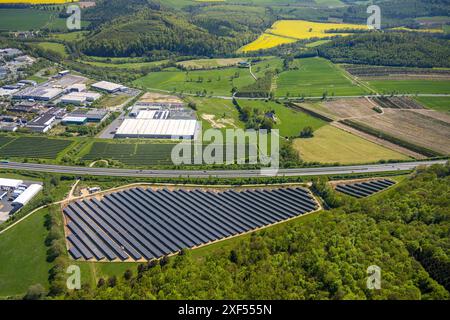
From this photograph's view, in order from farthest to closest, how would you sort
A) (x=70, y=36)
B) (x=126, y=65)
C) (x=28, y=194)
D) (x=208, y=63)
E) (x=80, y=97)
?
(x=70, y=36) → (x=208, y=63) → (x=126, y=65) → (x=80, y=97) → (x=28, y=194)

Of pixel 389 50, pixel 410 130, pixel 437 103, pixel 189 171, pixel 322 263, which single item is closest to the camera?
pixel 322 263

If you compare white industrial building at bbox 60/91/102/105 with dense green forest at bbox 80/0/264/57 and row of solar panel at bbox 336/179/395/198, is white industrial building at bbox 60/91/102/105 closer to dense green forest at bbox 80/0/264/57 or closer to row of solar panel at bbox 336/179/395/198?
dense green forest at bbox 80/0/264/57

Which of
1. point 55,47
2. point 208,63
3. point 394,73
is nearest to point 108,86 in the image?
point 208,63

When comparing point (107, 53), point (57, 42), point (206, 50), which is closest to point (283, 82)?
point (206, 50)

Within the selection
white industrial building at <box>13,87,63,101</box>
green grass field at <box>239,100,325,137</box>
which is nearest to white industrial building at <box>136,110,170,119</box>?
green grass field at <box>239,100,325,137</box>

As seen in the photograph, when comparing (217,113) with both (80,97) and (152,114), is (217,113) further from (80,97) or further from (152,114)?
(80,97)

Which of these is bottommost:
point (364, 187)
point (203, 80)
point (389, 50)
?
point (364, 187)
